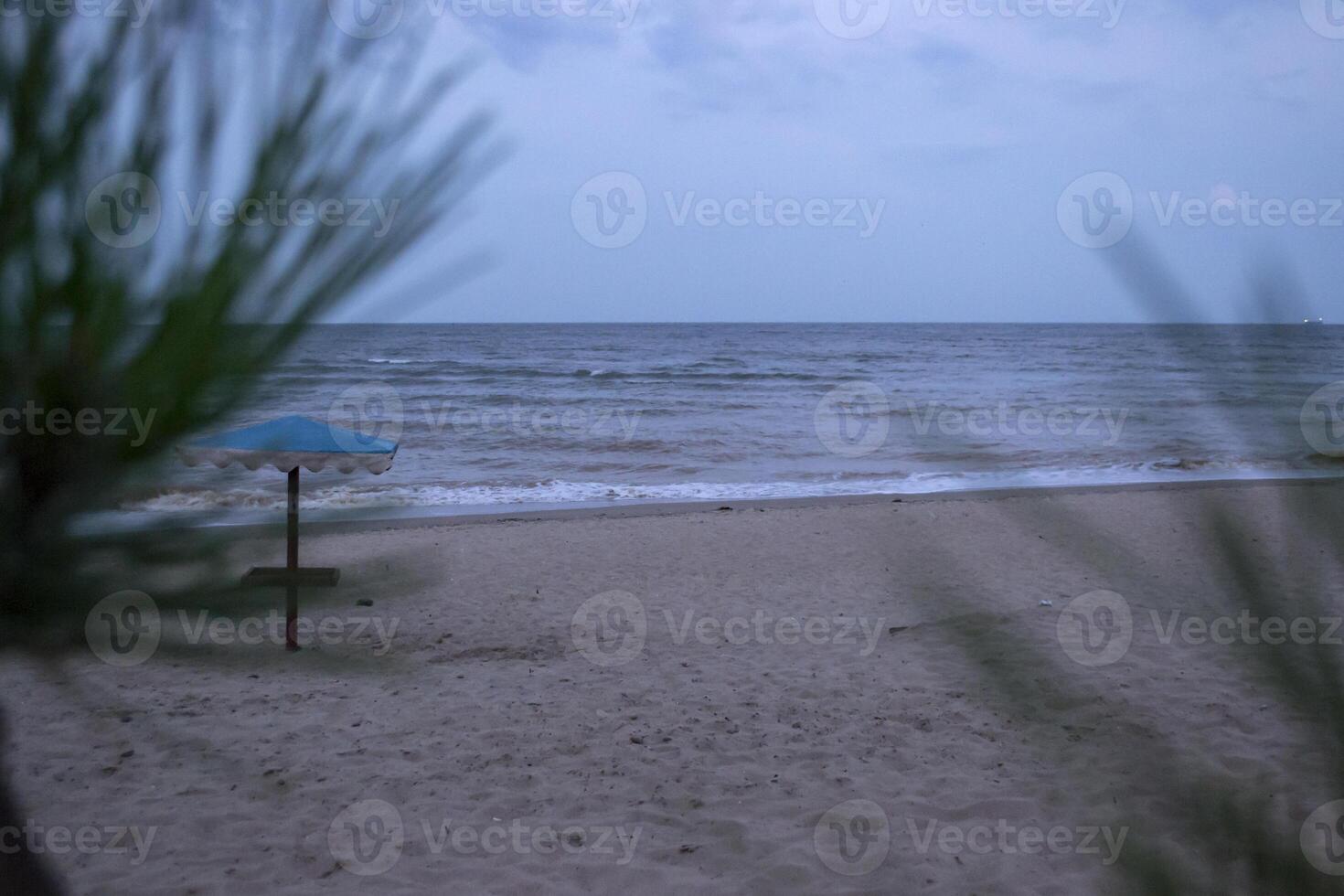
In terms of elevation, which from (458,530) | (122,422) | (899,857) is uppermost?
(458,530)

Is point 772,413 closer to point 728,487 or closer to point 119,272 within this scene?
point 728,487

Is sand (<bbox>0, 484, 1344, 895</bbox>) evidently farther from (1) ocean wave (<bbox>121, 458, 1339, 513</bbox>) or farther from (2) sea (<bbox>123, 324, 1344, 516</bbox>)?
(1) ocean wave (<bbox>121, 458, 1339, 513</bbox>)

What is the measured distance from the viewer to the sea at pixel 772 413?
62 centimetres

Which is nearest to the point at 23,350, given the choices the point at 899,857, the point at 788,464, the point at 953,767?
the point at 899,857

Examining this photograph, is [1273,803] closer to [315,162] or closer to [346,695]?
[315,162]

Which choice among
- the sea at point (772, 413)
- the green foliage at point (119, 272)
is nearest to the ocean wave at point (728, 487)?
the sea at point (772, 413)

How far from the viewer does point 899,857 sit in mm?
4168

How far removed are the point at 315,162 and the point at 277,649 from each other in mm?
377

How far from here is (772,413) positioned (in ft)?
87.7

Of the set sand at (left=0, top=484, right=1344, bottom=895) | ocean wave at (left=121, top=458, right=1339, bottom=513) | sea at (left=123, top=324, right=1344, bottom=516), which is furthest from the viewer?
ocean wave at (left=121, top=458, right=1339, bottom=513)

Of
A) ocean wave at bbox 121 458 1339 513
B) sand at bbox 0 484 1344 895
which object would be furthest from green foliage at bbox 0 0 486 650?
ocean wave at bbox 121 458 1339 513

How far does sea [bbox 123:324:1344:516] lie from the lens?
0.62m

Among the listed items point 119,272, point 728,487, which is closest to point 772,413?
point 728,487

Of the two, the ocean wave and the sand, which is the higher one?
the ocean wave
